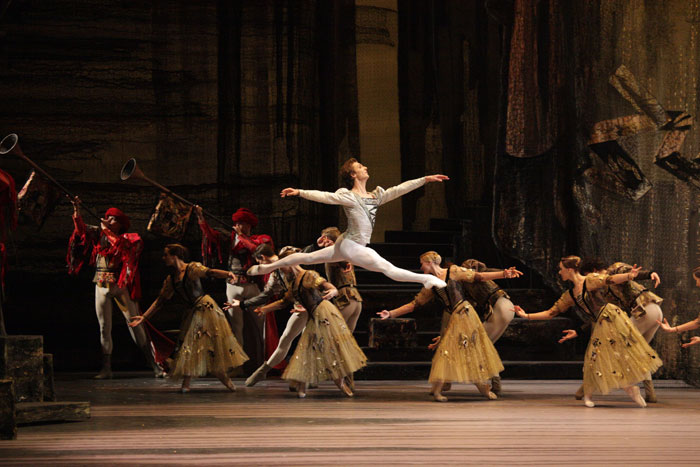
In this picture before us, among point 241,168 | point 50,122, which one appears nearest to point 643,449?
point 241,168

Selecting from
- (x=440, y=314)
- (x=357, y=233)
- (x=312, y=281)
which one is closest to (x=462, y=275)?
(x=312, y=281)

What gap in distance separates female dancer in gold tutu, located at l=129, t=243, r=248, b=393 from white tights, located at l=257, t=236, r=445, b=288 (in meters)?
1.40

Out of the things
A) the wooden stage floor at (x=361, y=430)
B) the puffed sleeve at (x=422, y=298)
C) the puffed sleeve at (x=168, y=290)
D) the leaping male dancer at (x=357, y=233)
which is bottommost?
the wooden stage floor at (x=361, y=430)

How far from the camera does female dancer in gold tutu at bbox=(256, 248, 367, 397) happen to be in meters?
7.09

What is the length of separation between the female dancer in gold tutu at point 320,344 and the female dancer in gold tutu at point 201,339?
583 millimetres

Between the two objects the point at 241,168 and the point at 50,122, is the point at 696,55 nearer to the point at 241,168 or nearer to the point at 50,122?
the point at 241,168

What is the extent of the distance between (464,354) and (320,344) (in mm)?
1044

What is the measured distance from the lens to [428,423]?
5.70 m

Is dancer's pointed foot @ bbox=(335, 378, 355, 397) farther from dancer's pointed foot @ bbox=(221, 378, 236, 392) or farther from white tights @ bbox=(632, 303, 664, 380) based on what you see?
white tights @ bbox=(632, 303, 664, 380)

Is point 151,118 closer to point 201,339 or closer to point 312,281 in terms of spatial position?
point 201,339

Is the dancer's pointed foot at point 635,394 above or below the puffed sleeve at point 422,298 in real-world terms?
below

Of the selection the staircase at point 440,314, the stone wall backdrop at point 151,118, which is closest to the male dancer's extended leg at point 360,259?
the staircase at point 440,314

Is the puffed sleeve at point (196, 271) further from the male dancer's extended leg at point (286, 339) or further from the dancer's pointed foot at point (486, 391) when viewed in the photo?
the dancer's pointed foot at point (486, 391)

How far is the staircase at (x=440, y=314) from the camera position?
8.78 meters
